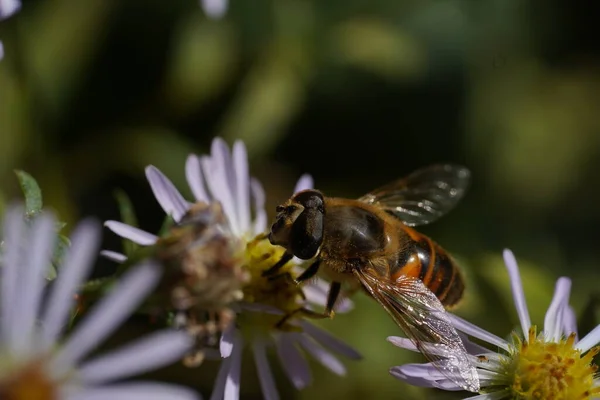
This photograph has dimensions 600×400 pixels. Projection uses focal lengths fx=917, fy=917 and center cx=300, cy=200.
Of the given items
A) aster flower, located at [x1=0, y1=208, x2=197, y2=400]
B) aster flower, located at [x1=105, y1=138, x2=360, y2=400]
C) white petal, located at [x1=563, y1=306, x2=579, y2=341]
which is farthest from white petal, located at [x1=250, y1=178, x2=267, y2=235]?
aster flower, located at [x1=0, y1=208, x2=197, y2=400]

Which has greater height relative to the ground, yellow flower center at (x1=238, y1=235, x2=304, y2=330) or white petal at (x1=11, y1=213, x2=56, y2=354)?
white petal at (x1=11, y1=213, x2=56, y2=354)

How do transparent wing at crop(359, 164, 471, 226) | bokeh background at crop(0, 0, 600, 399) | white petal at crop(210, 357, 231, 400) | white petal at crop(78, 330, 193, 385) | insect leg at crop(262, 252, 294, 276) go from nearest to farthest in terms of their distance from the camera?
white petal at crop(78, 330, 193, 385) < white petal at crop(210, 357, 231, 400) < insect leg at crop(262, 252, 294, 276) < transparent wing at crop(359, 164, 471, 226) < bokeh background at crop(0, 0, 600, 399)

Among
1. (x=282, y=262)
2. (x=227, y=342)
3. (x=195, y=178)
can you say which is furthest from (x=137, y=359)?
(x=195, y=178)

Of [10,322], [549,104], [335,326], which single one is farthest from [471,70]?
[10,322]

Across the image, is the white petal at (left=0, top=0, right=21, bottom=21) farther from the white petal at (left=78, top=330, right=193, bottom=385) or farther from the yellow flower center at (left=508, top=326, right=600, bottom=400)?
the yellow flower center at (left=508, top=326, right=600, bottom=400)

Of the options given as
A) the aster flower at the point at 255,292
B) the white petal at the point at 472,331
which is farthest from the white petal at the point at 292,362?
the white petal at the point at 472,331

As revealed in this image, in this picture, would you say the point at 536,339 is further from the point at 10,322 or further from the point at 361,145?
the point at 361,145
